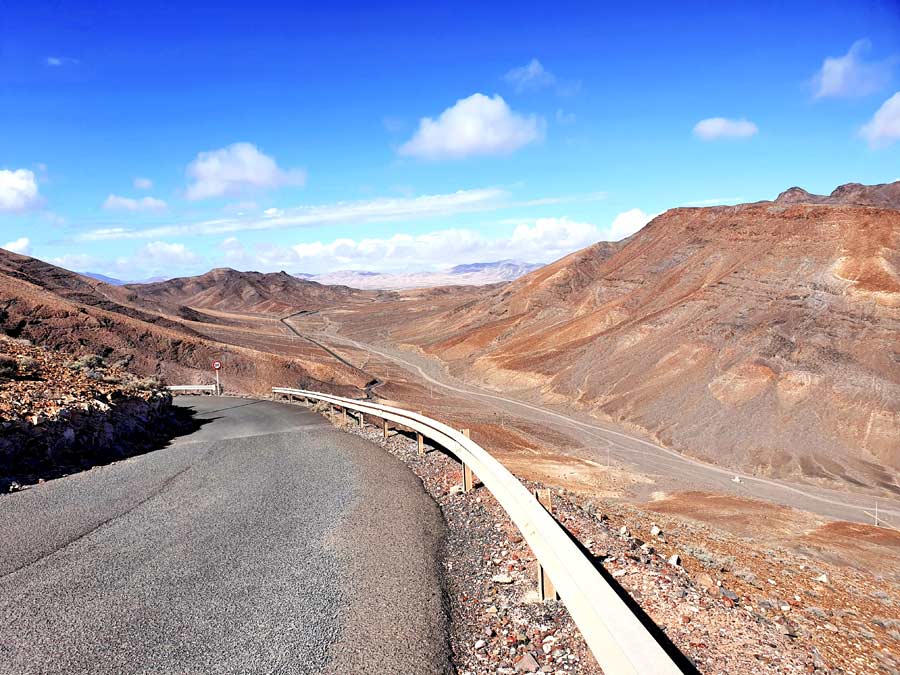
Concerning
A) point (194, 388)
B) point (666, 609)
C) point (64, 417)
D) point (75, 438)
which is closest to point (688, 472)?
point (194, 388)

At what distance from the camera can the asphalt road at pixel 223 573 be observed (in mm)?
4379

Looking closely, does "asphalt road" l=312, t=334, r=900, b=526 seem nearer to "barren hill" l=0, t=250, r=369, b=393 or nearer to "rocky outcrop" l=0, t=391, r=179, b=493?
"barren hill" l=0, t=250, r=369, b=393

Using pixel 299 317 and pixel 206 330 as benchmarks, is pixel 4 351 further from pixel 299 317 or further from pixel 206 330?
pixel 299 317

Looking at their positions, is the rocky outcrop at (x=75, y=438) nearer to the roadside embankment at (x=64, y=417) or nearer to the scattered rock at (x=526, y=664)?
the roadside embankment at (x=64, y=417)

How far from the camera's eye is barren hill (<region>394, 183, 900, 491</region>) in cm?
3712

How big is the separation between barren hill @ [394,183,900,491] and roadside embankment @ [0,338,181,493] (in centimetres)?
3536

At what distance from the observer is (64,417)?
11.3 m

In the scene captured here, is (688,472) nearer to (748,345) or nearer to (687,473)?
(687,473)

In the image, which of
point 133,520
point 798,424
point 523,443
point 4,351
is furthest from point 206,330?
point 133,520

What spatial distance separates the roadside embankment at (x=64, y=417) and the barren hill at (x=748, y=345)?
35355 millimetres

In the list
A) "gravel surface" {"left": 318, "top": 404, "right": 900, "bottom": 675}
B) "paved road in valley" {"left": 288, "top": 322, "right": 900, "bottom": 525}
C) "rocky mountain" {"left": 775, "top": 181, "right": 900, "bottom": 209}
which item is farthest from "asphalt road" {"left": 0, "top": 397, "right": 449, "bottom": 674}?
"rocky mountain" {"left": 775, "top": 181, "right": 900, "bottom": 209}

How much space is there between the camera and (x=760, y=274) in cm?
5475

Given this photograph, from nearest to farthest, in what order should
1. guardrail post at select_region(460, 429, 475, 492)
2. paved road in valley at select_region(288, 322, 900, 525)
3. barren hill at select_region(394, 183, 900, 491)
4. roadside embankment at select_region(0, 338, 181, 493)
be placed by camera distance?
guardrail post at select_region(460, 429, 475, 492), roadside embankment at select_region(0, 338, 181, 493), paved road in valley at select_region(288, 322, 900, 525), barren hill at select_region(394, 183, 900, 491)

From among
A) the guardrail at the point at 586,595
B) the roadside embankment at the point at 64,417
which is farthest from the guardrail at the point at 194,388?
the guardrail at the point at 586,595
